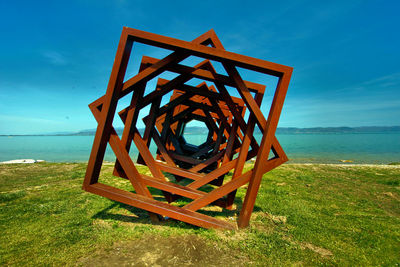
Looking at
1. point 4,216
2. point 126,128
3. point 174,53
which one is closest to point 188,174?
point 126,128

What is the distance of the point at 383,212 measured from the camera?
4555 mm

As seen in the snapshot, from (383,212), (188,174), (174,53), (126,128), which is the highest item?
(174,53)

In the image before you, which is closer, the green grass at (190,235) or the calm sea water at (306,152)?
the green grass at (190,235)

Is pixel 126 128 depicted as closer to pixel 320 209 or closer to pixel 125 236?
pixel 125 236

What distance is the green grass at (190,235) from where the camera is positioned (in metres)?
2.53

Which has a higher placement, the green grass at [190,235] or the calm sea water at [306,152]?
the green grass at [190,235]

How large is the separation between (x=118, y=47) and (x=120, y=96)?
0.80 m

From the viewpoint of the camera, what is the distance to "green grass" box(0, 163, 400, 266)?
2.53 meters

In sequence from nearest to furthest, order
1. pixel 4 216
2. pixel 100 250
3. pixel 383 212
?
1. pixel 100 250
2. pixel 4 216
3. pixel 383 212

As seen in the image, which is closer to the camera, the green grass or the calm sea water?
the green grass

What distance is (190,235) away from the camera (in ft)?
10.2

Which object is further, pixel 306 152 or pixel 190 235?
pixel 306 152

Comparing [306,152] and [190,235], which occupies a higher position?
[190,235]

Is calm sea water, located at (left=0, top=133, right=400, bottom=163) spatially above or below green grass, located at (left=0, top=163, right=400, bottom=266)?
below
